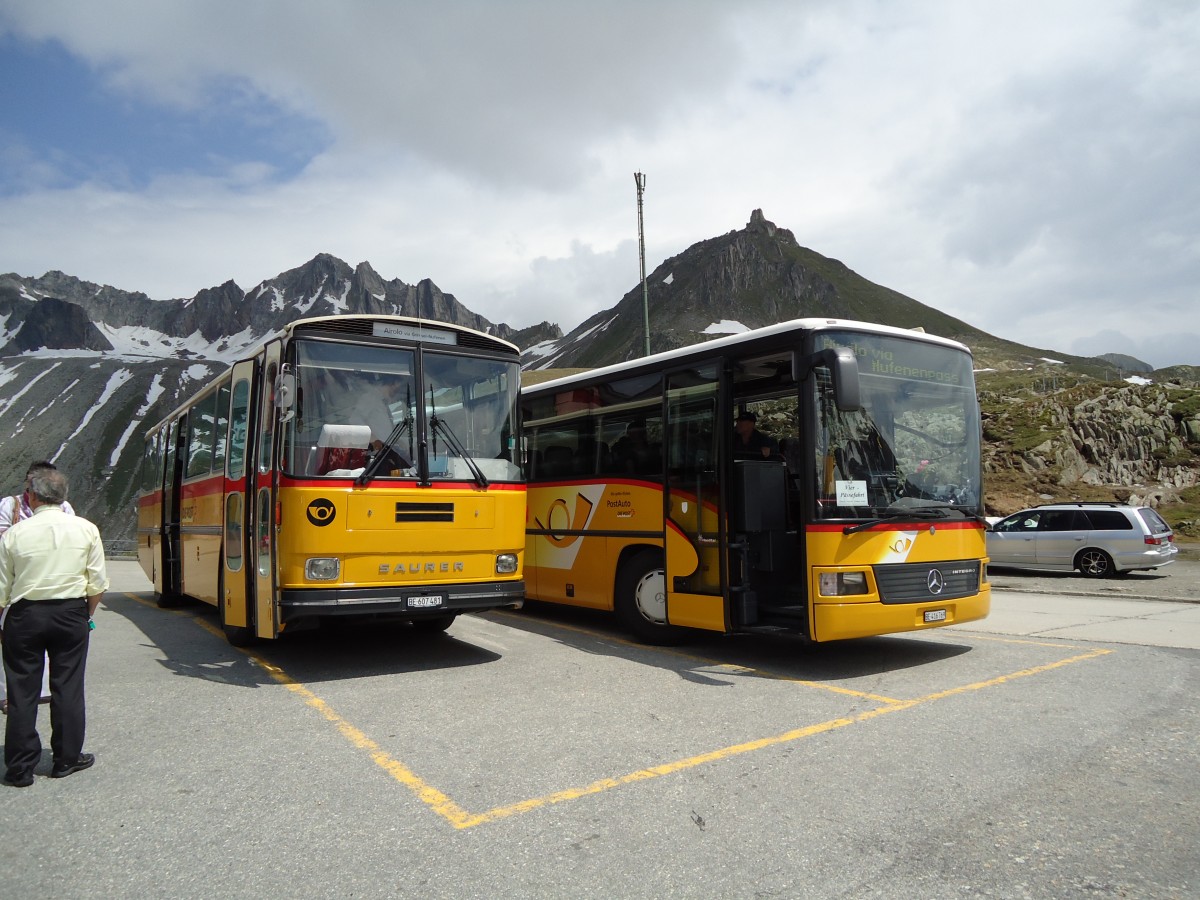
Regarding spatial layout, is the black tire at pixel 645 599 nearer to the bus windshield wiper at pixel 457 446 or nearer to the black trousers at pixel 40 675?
the bus windshield wiper at pixel 457 446

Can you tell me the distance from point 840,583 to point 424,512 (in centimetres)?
370

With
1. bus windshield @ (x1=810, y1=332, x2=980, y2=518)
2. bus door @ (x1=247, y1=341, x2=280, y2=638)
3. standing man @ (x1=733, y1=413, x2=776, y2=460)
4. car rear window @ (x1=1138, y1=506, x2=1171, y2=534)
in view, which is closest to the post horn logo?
bus door @ (x1=247, y1=341, x2=280, y2=638)

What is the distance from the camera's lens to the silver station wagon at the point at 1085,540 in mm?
17703

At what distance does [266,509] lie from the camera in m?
7.43

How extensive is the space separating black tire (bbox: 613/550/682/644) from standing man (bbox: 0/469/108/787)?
5.41m

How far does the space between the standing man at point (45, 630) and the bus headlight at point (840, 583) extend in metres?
5.45

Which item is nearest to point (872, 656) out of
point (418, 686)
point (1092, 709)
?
point (1092, 709)

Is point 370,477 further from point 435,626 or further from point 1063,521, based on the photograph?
point 1063,521

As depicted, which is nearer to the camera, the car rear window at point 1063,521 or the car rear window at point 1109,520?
the car rear window at point 1109,520

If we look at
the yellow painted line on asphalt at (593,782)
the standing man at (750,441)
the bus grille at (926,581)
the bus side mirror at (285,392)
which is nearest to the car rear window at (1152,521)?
the yellow painted line on asphalt at (593,782)

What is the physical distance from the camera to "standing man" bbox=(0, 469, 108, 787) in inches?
187

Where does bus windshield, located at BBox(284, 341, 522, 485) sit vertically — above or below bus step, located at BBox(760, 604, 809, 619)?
above

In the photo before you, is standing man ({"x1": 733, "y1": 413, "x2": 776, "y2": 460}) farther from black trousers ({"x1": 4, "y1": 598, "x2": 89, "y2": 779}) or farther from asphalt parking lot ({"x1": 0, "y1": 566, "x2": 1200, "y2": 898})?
black trousers ({"x1": 4, "y1": 598, "x2": 89, "y2": 779})

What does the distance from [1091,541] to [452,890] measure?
735 inches
